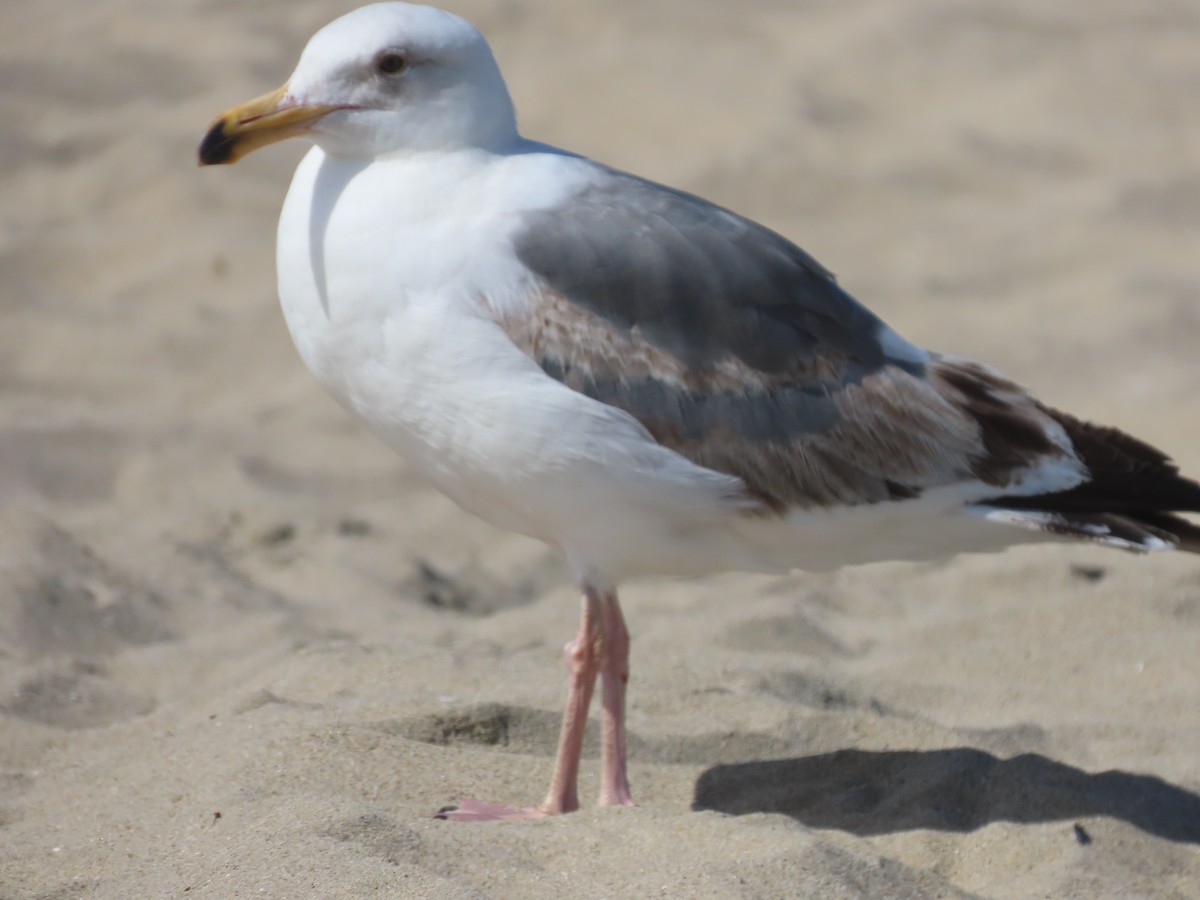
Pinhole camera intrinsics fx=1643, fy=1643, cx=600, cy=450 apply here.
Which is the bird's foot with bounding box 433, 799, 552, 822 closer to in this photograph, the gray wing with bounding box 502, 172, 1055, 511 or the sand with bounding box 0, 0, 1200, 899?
the sand with bounding box 0, 0, 1200, 899

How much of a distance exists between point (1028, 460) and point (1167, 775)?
0.77 meters

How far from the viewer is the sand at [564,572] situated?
3.16m

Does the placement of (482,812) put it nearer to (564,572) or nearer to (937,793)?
A: (937,793)

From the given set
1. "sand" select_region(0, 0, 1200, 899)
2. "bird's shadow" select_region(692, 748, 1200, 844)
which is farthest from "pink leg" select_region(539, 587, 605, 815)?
"bird's shadow" select_region(692, 748, 1200, 844)

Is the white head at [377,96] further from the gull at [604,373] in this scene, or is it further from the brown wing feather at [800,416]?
the brown wing feather at [800,416]

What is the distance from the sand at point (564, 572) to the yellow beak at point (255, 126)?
121 cm

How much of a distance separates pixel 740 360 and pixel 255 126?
3.54ft

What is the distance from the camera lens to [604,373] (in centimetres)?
320

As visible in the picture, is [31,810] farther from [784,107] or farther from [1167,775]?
[784,107]

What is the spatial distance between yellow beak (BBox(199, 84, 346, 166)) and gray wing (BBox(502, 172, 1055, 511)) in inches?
19.9

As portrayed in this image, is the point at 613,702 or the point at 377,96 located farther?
the point at 613,702

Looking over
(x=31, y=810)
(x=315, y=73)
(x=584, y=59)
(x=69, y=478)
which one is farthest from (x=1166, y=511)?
(x=584, y=59)

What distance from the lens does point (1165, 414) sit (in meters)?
5.59

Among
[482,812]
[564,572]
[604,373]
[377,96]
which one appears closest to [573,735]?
[482,812]
